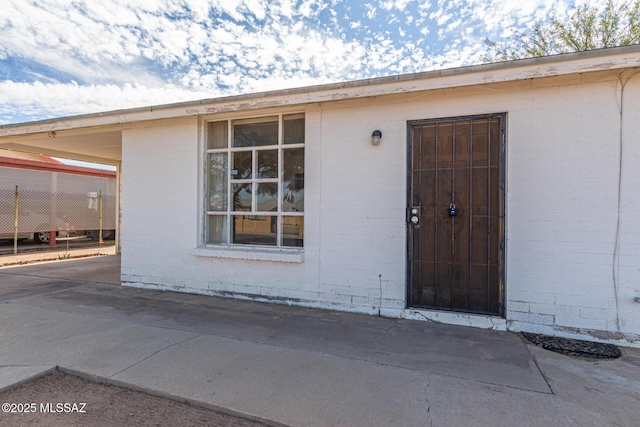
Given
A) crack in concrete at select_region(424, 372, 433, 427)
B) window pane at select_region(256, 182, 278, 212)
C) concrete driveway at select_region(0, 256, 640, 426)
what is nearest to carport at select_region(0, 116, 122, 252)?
window pane at select_region(256, 182, 278, 212)

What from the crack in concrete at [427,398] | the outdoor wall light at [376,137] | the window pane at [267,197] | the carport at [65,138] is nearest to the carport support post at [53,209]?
the carport at [65,138]

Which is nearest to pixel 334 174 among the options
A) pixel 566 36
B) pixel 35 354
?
pixel 35 354

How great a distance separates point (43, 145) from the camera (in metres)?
8.90

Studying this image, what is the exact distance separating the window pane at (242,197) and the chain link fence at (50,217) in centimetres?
923

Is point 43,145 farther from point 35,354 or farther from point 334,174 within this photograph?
point 334,174

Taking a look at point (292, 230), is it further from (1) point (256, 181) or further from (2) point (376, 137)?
(2) point (376, 137)

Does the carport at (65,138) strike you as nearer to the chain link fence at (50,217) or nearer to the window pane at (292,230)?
the chain link fence at (50,217)

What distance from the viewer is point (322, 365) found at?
3.35 m

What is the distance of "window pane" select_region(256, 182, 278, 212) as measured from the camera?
5781 millimetres

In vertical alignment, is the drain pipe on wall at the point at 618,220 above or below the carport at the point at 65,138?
below

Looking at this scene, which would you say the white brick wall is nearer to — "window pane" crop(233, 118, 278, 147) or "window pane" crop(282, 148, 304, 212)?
"window pane" crop(282, 148, 304, 212)

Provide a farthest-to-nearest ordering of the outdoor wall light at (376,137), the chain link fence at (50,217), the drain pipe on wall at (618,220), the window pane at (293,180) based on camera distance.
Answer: the chain link fence at (50,217) → the window pane at (293,180) → the outdoor wall light at (376,137) → the drain pipe on wall at (618,220)

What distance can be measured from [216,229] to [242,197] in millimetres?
792

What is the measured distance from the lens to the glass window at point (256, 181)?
5.65m
